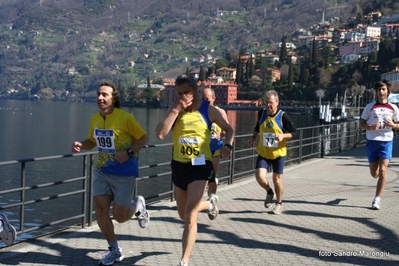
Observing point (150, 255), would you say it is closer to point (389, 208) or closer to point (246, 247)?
point (246, 247)

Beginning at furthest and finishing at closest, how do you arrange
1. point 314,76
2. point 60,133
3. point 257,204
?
point 314,76
point 60,133
point 257,204

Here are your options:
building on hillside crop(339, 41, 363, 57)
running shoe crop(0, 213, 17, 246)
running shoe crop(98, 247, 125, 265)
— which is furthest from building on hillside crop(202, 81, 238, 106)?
running shoe crop(0, 213, 17, 246)

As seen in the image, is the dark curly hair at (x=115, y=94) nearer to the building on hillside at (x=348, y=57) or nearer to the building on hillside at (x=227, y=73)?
the building on hillside at (x=348, y=57)

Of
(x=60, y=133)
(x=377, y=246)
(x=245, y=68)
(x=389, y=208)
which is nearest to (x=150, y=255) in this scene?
(x=377, y=246)

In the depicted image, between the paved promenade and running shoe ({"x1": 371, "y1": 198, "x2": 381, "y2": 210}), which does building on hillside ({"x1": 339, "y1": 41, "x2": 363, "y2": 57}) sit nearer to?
the paved promenade

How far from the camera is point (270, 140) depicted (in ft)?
27.7

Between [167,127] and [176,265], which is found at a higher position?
[167,127]

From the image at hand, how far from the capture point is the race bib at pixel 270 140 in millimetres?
8414

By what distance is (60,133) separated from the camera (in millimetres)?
65188

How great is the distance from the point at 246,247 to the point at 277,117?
7.97ft

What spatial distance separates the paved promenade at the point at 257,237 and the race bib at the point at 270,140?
0.95 m

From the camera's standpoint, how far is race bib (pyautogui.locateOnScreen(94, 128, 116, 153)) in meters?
5.90

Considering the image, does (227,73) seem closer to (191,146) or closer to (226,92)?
(226,92)

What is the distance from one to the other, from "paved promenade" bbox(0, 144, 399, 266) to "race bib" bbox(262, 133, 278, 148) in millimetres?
951
